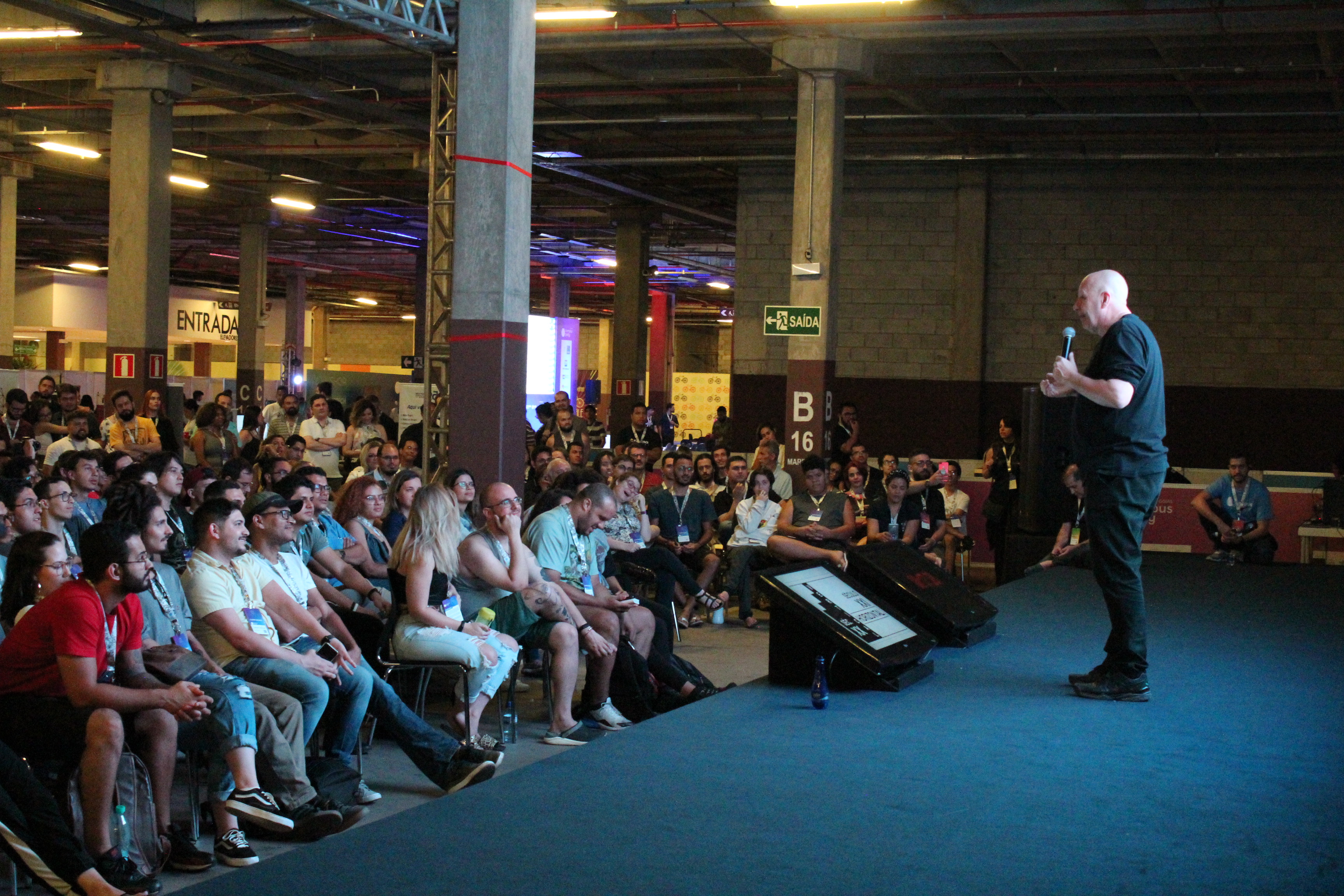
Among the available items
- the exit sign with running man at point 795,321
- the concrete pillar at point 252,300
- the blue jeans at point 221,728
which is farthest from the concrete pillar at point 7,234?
the blue jeans at point 221,728

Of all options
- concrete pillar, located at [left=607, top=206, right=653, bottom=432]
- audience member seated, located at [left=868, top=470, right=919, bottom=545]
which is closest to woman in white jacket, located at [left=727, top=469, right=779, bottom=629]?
audience member seated, located at [left=868, top=470, right=919, bottom=545]

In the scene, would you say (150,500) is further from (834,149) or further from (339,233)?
(339,233)

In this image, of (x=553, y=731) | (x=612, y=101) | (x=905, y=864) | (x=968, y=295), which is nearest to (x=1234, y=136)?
(x=968, y=295)

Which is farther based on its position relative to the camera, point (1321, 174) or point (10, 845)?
point (1321, 174)

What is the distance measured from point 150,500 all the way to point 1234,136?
507 inches

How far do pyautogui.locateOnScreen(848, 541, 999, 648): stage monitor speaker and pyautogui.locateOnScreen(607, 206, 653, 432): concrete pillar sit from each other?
51.8ft

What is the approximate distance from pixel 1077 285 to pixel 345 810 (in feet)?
43.9

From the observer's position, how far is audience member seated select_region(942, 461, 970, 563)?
1073 centimetres

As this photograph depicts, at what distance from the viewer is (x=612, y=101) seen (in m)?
15.4

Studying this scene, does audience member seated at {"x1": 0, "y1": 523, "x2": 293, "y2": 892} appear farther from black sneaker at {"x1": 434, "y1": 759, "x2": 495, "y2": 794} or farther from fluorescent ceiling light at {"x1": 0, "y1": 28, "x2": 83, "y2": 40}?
fluorescent ceiling light at {"x1": 0, "y1": 28, "x2": 83, "y2": 40}

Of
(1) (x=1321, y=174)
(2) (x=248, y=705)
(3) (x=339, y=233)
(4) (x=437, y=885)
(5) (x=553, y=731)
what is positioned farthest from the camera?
(3) (x=339, y=233)

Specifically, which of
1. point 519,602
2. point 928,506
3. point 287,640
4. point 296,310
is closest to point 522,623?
point 519,602

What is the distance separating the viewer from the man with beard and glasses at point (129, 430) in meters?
11.4

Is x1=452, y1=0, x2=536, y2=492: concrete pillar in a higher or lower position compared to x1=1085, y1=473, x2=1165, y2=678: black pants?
higher
